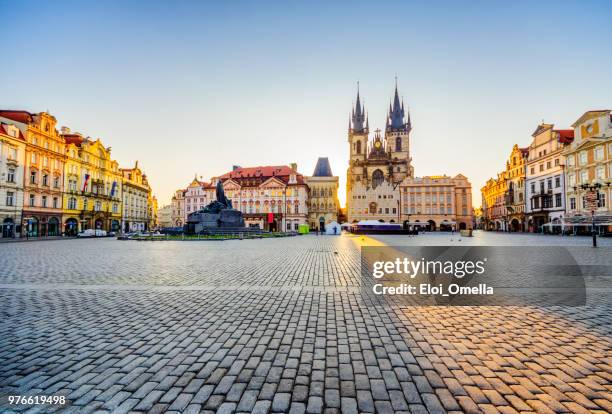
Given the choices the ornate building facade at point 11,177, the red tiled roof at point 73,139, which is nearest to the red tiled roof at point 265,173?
the red tiled roof at point 73,139

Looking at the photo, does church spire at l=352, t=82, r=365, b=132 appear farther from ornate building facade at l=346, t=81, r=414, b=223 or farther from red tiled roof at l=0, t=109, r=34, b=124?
red tiled roof at l=0, t=109, r=34, b=124

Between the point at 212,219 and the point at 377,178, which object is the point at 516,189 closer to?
the point at 377,178

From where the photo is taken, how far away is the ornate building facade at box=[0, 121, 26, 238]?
3666 cm

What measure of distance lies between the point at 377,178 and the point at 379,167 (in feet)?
10.3

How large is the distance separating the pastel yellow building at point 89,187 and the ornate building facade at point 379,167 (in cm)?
5507

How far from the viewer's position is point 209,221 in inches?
1347

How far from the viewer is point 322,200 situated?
79.6m

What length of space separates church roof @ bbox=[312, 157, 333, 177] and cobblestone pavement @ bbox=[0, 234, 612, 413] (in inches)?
3064

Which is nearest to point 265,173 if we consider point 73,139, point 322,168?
point 322,168

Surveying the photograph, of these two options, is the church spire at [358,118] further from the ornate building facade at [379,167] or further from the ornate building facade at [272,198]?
the ornate building facade at [272,198]

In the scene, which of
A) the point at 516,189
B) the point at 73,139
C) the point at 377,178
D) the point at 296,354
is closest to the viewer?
the point at 296,354

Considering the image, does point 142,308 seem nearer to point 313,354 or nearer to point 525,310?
point 313,354

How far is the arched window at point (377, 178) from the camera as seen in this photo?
84.3 metres

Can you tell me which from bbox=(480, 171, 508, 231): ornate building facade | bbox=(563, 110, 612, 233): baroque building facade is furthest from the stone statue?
bbox=(480, 171, 508, 231): ornate building facade
